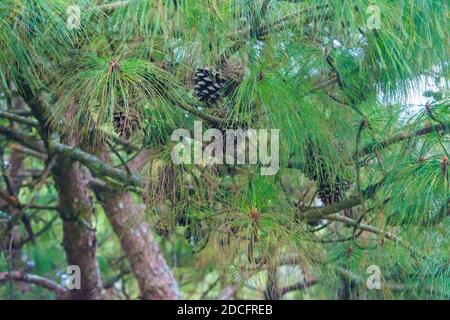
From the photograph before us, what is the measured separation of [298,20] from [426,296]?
3.00 feet

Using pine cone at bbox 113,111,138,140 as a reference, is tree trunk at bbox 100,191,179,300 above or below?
below

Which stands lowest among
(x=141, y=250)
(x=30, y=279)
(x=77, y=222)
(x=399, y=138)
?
(x=30, y=279)

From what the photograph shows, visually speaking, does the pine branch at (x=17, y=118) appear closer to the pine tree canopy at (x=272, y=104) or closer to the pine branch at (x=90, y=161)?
the pine branch at (x=90, y=161)

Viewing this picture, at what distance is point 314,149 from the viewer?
1.89m

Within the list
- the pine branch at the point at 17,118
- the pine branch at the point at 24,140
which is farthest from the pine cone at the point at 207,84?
the pine branch at the point at 24,140

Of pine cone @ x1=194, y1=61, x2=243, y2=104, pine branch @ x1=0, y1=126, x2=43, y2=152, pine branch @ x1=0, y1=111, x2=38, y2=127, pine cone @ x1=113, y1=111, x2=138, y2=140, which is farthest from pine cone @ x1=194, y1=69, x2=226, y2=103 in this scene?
pine branch @ x1=0, y1=126, x2=43, y2=152

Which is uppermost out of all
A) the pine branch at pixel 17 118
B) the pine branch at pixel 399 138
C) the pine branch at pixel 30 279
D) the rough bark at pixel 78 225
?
the pine branch at pixel 17 118

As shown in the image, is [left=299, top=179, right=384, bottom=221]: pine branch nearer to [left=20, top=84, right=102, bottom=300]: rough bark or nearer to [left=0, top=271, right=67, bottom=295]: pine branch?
Result: [left=20, top=84, right=102, bottom=300]: rough bark

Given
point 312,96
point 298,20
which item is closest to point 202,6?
point 298,20

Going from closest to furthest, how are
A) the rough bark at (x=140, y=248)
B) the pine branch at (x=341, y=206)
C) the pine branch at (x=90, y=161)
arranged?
the pine branch at (x=341, y=206) → the pine branch at (x=90, y=161) → the rough bark at (x=140, y=248)

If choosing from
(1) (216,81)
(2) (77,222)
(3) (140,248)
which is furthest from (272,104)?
(3) (140,248)

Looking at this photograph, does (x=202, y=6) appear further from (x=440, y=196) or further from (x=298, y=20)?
(x=440, y=196)

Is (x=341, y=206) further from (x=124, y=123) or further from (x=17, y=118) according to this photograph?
(x=17, y=118)

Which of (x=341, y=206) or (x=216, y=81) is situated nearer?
(x=216, y=81)
